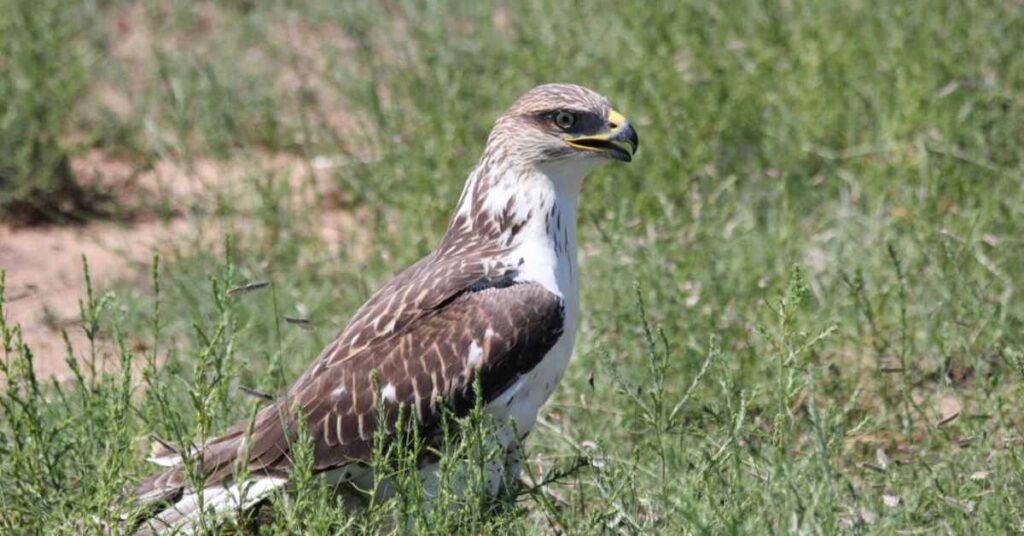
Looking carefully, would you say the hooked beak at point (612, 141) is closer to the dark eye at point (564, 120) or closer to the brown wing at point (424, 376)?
the dark eye at point (564, 120)

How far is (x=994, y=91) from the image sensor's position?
286 inches

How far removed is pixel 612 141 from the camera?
498 centimetres

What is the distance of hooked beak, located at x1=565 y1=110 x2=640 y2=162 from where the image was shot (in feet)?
16.2

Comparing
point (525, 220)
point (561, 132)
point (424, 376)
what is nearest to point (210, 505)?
point (424, 376)

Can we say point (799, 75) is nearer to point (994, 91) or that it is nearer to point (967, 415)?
point (994, 91)

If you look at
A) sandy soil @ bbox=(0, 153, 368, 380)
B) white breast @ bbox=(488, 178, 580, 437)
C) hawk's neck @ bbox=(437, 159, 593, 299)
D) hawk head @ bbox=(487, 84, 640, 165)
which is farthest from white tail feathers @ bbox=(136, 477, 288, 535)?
sandy soil @ bbox=(0, 153, 368, 380)

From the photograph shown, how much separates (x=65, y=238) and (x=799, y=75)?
3455 millimetres

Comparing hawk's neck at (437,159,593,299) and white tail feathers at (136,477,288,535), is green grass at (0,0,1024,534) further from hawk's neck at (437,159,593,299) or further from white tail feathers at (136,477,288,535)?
hawk's neck at (437,159,593,299)

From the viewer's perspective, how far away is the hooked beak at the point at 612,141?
494 cm

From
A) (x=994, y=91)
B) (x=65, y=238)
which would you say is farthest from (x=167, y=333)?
(x=994, y=91)

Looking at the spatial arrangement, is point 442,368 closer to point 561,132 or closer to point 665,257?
point 561,132

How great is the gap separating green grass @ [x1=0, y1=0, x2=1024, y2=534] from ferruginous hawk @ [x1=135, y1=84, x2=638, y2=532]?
143 mm

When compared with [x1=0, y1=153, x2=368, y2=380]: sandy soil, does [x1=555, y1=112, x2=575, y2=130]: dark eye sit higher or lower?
higher

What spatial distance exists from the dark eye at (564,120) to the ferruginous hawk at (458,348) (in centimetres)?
2
